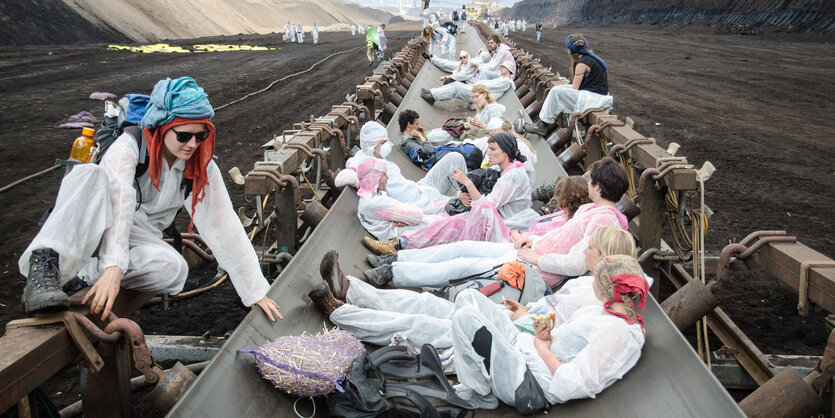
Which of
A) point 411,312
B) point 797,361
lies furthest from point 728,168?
point 411,312

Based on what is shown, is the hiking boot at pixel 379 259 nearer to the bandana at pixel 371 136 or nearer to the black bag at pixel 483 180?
the black bag at pixel 483 180

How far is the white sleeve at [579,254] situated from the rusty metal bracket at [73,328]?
265cm

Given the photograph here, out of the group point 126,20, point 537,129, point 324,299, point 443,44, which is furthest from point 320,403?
point 126,20

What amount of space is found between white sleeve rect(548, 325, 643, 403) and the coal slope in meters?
26.2

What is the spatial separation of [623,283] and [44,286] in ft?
8.02

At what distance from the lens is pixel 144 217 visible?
121 inches

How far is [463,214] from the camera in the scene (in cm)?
512

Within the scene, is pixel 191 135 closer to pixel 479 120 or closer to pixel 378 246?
pixel 378 246

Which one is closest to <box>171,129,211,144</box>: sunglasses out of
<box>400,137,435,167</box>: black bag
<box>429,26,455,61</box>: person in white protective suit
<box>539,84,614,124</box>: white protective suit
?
<box>400,137,435,167</box>: black bag

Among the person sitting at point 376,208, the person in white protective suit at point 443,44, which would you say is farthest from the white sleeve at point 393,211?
the person in white protective suit at point 443,44

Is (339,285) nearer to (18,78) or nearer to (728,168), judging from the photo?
(728,168)

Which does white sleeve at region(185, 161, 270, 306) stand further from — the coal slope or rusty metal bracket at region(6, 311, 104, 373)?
the coal slope

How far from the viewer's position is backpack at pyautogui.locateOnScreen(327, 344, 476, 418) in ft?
9.23

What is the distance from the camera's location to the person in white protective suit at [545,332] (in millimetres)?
3025
